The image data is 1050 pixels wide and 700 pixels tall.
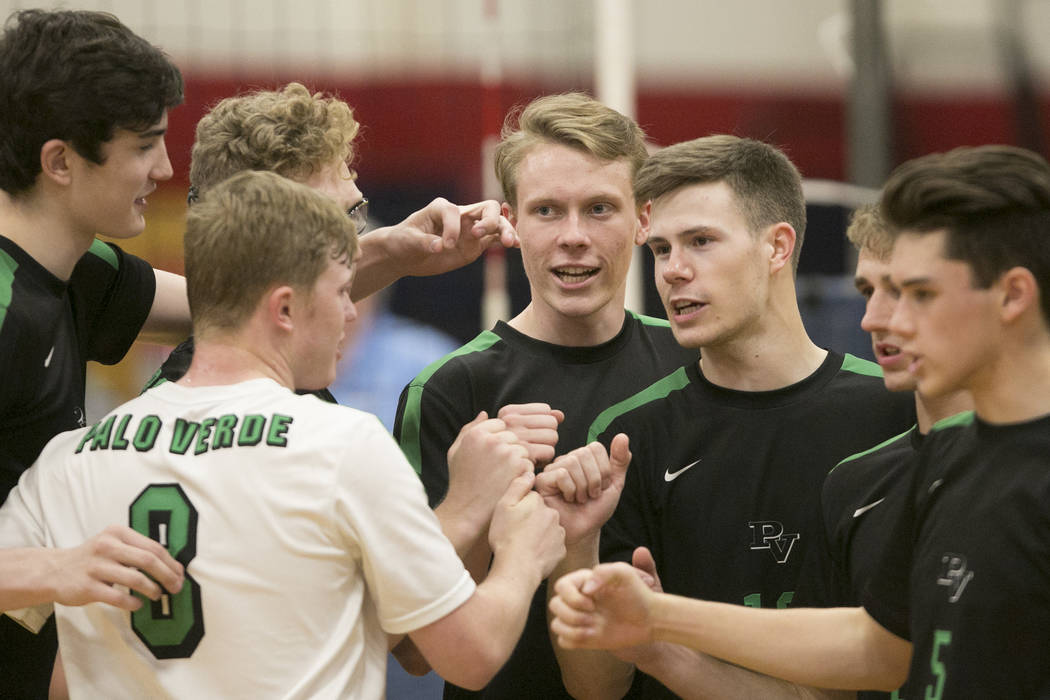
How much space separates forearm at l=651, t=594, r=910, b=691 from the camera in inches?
103

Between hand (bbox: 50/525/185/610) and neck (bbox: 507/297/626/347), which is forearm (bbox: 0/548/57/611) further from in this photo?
neck (bbox: 507/297/626/347)

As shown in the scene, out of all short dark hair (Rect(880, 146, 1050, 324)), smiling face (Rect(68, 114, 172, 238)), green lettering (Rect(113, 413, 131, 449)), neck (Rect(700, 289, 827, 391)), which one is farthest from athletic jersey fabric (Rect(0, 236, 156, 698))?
short dark hair (Rect(880, 146, 1050, 324))

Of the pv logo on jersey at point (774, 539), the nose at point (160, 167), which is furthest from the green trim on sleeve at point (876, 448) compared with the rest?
the nose at point (160, 167)

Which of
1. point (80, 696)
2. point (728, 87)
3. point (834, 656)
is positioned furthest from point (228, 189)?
point (728, 87)

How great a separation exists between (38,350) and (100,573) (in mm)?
857

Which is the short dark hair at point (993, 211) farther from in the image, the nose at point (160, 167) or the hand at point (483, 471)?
the nose at point (160, 167)

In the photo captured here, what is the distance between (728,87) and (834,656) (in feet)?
30.9

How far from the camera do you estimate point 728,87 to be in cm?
1142

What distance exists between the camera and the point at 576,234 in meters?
3.73

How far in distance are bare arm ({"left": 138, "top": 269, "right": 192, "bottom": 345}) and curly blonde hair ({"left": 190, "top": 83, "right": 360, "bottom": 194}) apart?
0.41 metres

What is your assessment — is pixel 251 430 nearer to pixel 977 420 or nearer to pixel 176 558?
pixel 176 558

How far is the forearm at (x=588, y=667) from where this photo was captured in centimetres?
314

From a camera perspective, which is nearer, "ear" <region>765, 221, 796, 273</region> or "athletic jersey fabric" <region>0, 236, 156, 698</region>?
"athletic jersey fabric" <region>0, 236, 156, 698</region>

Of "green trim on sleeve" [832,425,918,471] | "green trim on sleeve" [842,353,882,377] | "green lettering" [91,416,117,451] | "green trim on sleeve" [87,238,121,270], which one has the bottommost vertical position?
"green trim on sleeve" [832,425,918,471]
